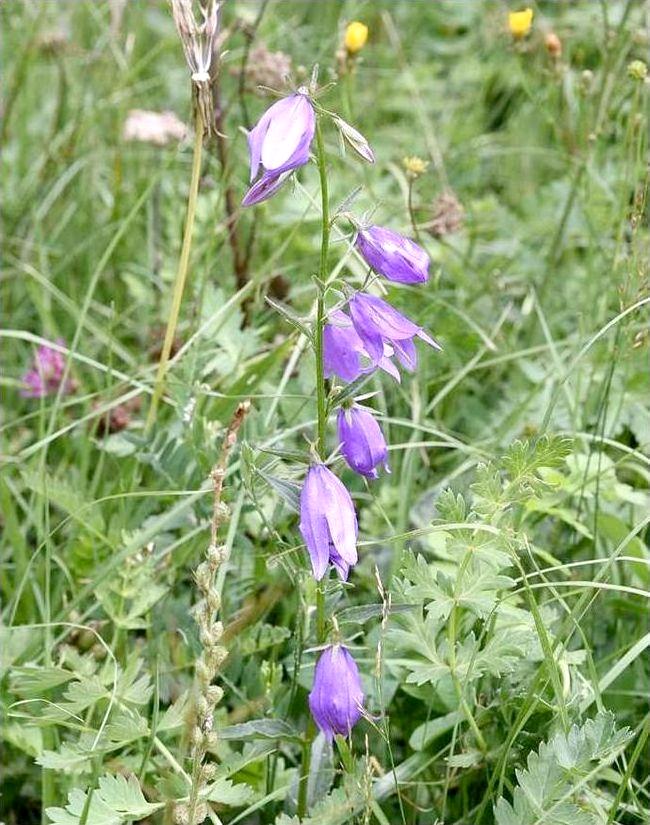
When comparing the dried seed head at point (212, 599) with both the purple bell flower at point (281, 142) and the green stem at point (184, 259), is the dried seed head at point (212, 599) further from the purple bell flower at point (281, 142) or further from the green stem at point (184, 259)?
the green stem at point (184, 259)

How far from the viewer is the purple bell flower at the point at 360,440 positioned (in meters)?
1.38

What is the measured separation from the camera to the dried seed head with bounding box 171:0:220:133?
1646 mm

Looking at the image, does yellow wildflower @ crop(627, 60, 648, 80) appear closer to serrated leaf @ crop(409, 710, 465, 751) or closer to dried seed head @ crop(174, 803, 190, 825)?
serrated leaf @ crop(409, 710, 465, 751)

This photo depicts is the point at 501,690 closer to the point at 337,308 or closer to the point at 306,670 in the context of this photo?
the point at 306,670

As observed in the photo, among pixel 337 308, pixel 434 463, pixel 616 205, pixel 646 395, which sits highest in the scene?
pixel 337 308

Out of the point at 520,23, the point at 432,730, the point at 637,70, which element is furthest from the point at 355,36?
the point at 432,730

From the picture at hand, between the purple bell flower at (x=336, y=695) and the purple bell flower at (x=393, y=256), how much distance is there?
1.36 ft

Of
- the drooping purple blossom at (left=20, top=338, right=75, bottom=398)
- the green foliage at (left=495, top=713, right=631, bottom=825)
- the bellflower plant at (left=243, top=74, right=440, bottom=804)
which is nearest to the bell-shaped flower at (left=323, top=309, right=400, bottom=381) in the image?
the bellflower plant at (left=243, top=74, right=440, bottom=804)

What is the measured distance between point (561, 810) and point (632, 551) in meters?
0.58

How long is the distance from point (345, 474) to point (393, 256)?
2.84 ft

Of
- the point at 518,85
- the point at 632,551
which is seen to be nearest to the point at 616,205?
the point at 632,551

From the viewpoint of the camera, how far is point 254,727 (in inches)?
56.1

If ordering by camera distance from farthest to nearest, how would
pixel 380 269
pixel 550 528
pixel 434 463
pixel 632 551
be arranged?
pixel 434 463 < pixel 550 528 < pixel 632 551 < pixel 380 269

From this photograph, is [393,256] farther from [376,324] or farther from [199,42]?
[199,42]
